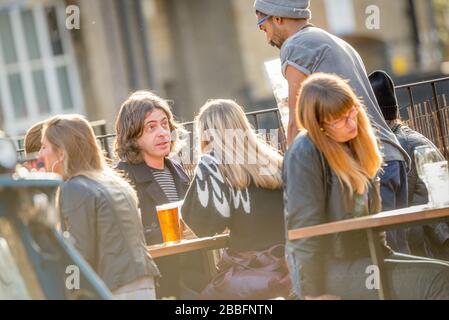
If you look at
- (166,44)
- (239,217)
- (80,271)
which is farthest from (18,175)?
(166,44)

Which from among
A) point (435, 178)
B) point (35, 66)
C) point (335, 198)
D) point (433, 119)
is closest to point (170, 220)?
point (335, 198)

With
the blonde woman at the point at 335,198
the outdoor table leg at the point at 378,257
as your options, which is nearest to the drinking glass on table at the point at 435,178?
the blonde woman at the point at 335,198

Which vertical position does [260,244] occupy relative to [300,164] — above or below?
below

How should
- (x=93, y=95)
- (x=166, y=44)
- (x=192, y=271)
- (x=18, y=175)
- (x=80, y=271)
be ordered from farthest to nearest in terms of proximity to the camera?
(x=166, y=44) < (x=93, y=95) < (x=192, y=271) < (x=80, y=271) < (x=18, y=175)

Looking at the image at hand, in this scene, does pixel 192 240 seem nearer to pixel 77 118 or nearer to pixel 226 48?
pixel 77 118

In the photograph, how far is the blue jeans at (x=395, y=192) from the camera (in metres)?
5.23

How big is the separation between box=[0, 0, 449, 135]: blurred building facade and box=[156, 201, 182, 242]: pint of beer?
1048cm

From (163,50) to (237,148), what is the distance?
16.5 m

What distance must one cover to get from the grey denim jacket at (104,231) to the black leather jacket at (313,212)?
0.80 m

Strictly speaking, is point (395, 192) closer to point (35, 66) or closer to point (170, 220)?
point (170, 220)

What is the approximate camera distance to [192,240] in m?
5.61

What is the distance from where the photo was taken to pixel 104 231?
498cm

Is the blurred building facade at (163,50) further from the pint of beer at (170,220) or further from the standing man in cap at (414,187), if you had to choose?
the pint of beer at (170,220)
